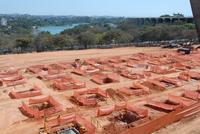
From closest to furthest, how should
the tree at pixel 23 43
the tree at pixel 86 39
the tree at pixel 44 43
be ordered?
the tree at pixel 44 43 → the tree at pixel 23 43 → the tree at pixel 86 39

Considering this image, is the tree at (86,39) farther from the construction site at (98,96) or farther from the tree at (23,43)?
the construction site at (98,96)

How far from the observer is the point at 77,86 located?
2853 cm

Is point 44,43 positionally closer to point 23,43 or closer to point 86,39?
point 23,43

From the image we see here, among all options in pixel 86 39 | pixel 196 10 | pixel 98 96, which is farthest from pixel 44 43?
pixel 196 10

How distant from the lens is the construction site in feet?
60.6

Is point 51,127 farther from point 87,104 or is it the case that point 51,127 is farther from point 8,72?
point 8,72

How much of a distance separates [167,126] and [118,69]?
1970 centimetres

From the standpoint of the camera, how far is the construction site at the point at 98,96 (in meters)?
18.5

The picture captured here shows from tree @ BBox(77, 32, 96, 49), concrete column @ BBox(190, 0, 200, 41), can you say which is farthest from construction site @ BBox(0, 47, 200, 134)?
tree @ BBox(77, 32, 96, 49)

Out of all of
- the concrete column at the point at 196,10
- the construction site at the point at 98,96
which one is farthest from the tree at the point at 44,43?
the concrete column at the point at 196,10

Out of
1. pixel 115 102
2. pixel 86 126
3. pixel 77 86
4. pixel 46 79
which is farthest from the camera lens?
pixel 46 79

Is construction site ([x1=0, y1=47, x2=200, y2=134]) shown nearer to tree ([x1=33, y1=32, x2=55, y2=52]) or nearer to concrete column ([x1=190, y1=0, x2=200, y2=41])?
concrete column ([x1=190, y1=0, x2=200, y2=41])

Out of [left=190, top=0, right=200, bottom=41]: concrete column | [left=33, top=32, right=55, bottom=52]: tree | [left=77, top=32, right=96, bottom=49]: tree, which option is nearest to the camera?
[left=190, top=0, right=200, bottom=41]: concrete column

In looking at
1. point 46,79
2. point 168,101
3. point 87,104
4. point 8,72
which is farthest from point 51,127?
point 8,72
